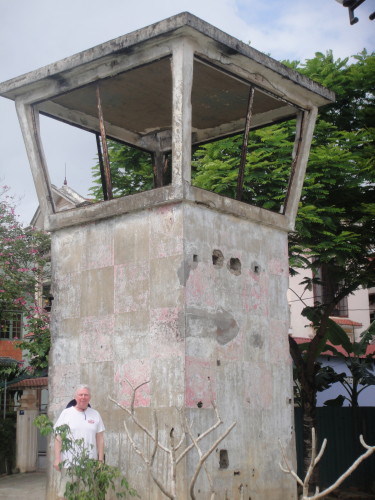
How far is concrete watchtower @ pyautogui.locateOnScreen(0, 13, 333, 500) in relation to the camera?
9453 millimetres

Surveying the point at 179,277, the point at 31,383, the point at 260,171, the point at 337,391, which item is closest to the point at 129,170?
the point at 260,171

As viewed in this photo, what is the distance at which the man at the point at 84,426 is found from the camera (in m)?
8.70

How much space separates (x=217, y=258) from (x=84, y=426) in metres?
2.91

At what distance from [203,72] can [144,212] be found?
7.50ft

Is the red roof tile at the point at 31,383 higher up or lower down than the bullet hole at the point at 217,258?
lower down

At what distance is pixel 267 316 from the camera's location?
35.2 ft

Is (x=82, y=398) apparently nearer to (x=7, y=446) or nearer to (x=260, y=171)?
(x=260, y=171)

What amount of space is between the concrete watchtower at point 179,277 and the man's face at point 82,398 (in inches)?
Answer: 37.5

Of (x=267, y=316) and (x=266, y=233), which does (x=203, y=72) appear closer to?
(x=266, y=233)

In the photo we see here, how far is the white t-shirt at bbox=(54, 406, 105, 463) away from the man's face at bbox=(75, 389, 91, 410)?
8 cm

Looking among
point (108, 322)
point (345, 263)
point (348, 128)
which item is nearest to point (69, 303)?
point (108, 322)

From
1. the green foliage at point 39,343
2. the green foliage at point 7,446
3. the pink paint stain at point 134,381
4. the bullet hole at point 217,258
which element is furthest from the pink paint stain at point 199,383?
the green foliage at point 7,446

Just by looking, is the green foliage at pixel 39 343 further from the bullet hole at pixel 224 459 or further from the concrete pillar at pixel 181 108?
the concrete pillar at pixel 181 108

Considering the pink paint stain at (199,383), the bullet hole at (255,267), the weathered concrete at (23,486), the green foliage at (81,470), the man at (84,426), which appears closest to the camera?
the green foliage at (81,470)
